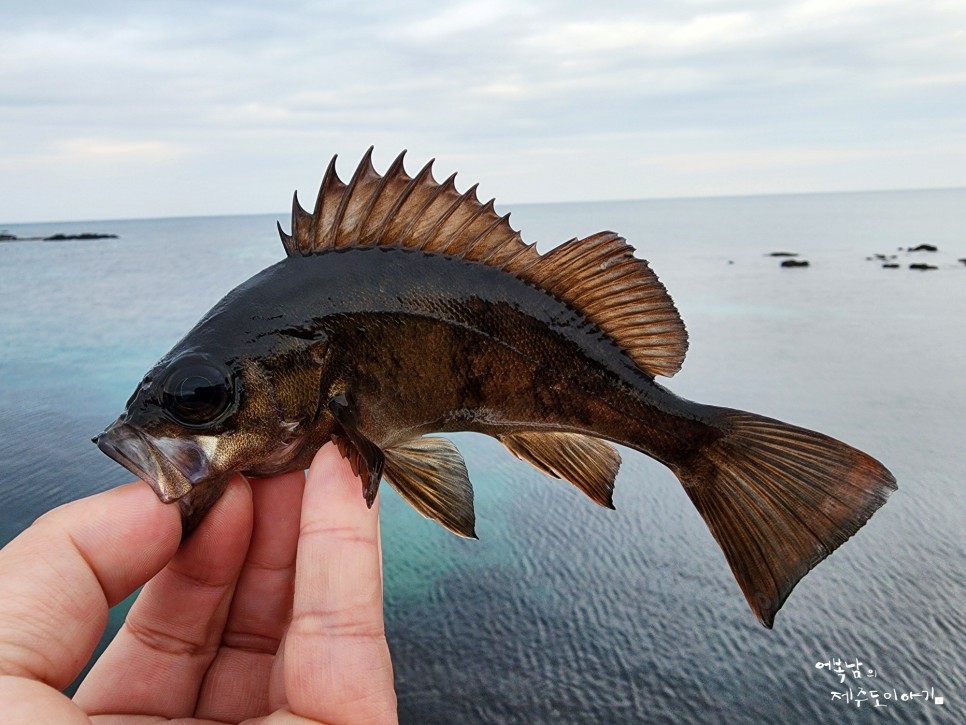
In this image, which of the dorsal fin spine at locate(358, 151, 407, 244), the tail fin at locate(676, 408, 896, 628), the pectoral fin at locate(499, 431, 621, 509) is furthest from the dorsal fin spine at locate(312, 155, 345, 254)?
the tail fin at locate(676, 408, 896, 628)

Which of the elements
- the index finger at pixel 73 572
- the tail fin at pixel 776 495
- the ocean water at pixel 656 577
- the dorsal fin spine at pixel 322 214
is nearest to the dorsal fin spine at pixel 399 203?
the dorsal fin spine at pixel 322 214

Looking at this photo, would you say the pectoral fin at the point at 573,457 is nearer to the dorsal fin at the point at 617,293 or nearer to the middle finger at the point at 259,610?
the dorsal fin at the point at 617,293

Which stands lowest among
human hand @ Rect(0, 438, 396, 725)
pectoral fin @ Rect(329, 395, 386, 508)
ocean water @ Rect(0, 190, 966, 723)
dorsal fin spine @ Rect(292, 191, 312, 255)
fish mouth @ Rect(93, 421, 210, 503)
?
ocean water @ Rect(0, 190, 966, 723)

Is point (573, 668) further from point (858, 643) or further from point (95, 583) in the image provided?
point (95, 583)

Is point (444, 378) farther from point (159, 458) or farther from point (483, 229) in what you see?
point (159, 458)

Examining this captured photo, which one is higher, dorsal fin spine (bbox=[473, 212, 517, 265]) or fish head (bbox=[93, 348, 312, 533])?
dorsal fin spine (bbox=[473, 212, 517, 265])

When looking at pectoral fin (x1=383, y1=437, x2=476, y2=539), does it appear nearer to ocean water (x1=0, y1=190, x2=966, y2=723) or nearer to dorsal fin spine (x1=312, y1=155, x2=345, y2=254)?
dorsal fin spine (x1=312, y1=155, x2=345, y2=254)
